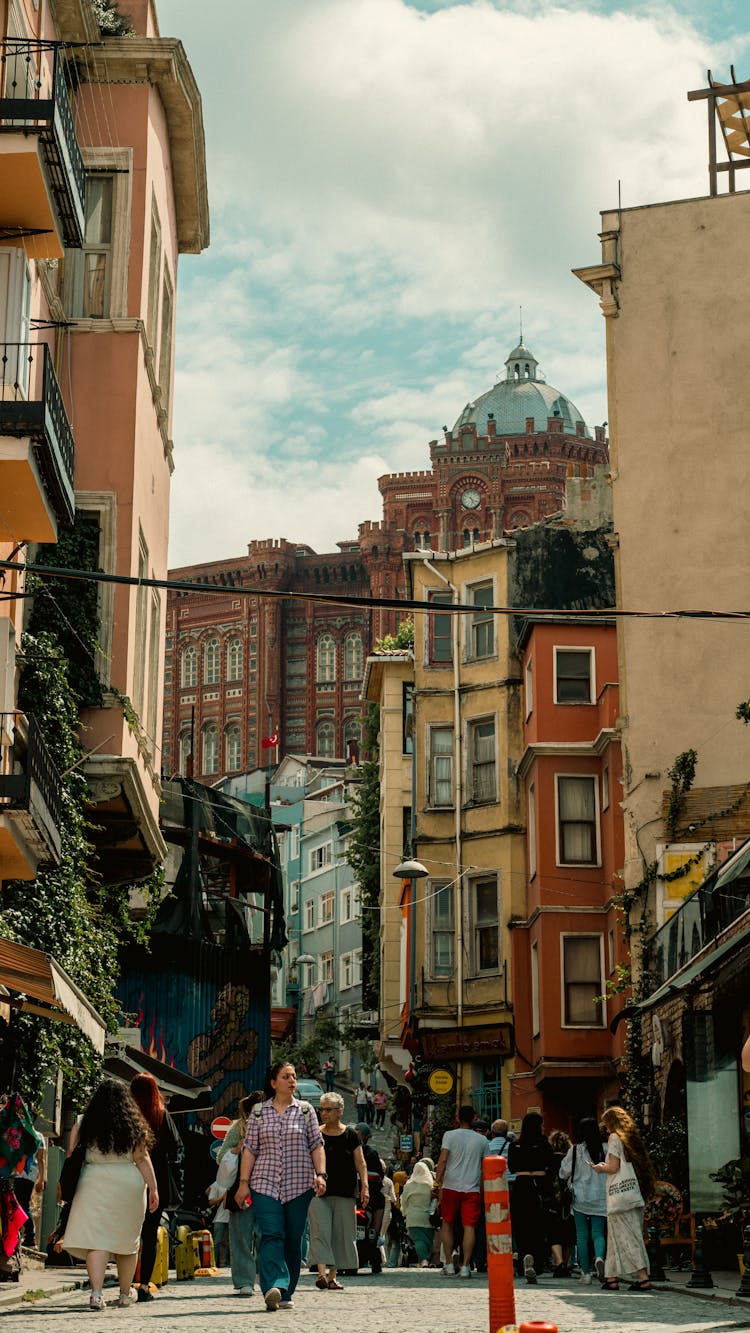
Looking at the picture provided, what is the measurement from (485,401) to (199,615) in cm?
2608

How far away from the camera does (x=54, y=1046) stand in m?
19.4

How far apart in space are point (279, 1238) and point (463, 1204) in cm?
651

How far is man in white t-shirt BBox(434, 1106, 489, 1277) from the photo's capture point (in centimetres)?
1897

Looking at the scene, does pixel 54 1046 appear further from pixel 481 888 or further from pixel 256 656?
pixel 256 656

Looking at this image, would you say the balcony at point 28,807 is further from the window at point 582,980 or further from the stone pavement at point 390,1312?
the window at point 582,980

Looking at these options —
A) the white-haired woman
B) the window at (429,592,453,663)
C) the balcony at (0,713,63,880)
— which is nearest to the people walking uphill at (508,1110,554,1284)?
the white-haired woman

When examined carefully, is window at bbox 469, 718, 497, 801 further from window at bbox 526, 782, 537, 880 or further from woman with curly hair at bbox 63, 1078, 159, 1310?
woman with curly hair at bbox 63, 1078, 159, 1310

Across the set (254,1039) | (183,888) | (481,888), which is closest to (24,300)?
(183,888)

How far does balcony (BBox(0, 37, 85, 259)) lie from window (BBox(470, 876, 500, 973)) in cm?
2758

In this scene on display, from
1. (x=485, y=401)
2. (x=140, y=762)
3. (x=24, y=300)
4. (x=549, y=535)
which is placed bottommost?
(x=140, y=762)

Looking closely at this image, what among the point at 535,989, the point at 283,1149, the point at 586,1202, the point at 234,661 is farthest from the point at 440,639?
the point at 234,661

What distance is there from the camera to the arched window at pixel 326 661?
139500mm

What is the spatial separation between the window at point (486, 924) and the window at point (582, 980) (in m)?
3.64

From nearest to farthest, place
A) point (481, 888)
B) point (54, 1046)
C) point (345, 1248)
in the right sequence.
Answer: point (345, 1248) → point (54, 1046) → point (481, 888)
